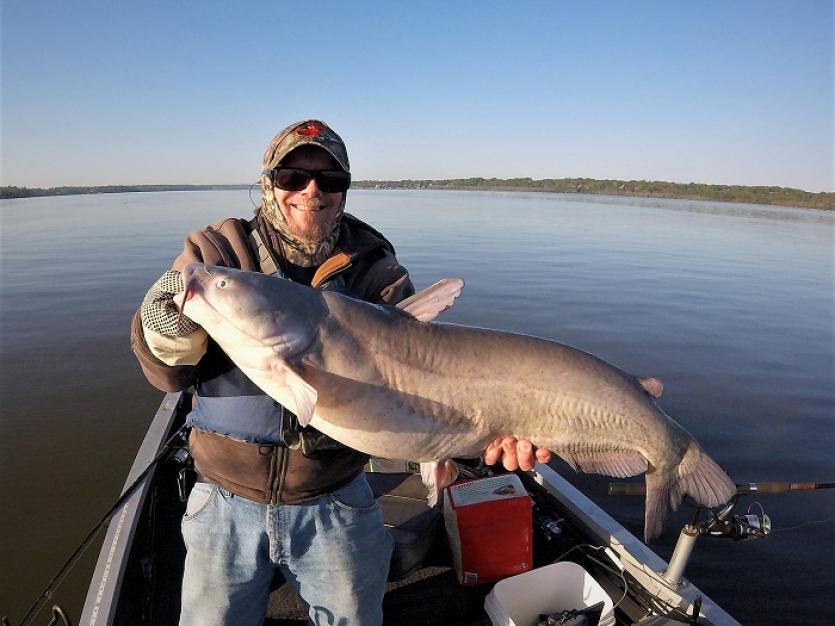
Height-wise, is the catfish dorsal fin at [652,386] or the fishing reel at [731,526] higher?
the catfish dorsal fin at [652,386]

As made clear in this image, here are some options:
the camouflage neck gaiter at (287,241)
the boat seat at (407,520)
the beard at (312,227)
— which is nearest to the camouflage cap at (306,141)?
the camouflage neck gaiter at (287,241)

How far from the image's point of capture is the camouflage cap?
9.05 ft

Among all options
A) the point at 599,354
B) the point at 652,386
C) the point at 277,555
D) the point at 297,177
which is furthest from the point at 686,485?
the point at 599,354

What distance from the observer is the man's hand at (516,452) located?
8.70 feet

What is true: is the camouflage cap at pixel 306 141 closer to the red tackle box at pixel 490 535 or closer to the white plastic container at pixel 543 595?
the red tackle box at pixel 490 535

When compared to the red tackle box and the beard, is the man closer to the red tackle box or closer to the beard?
the beard

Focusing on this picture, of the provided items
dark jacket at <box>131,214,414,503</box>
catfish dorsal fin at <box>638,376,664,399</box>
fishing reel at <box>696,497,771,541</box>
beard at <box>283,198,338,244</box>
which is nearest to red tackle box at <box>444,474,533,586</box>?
fishing reel at <box>696,497,771,541</box>

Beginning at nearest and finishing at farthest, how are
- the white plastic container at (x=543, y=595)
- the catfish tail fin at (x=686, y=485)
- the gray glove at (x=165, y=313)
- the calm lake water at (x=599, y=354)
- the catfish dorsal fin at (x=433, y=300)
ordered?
1. the gray glove at (x=165, y=313)
2. the catfish dorsal fin at (x=433, y=300)
3. the catfish tail fin at (x=686, y=485)
4. the white plastic container at (x=543, y=595)
5. the calm lake water at (x=599, y=354)

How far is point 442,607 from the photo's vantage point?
407 cm

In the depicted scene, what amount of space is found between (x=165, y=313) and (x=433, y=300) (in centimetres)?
120

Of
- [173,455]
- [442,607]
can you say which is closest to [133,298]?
[173,455]

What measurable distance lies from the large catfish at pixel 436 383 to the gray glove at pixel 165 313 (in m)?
0.08

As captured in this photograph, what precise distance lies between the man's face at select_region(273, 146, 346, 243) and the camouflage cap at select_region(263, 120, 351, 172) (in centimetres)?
3

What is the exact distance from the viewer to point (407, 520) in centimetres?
428
